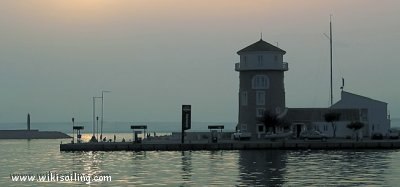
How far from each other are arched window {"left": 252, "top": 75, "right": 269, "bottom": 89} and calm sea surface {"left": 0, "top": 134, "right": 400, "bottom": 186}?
22.5 metres

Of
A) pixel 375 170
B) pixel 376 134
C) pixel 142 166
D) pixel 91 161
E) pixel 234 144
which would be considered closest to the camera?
pixel 375 170

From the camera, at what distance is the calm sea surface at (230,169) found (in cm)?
5416

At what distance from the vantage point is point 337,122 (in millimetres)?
110438

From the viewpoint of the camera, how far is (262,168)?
65.9 meters

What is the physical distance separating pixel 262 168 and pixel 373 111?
49012 millimetres

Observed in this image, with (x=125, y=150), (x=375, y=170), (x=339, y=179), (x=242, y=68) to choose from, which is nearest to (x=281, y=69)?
(x=242, y=68)

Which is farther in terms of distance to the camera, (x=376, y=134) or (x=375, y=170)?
(x=376, y=134)

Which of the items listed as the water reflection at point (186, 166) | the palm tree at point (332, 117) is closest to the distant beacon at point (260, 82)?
the palm tree at point (332, 117)

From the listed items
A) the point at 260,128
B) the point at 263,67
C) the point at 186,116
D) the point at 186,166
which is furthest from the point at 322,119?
the point at 186,166

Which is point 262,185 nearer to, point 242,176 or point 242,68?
point 242,176

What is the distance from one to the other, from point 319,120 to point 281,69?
841 centimetres

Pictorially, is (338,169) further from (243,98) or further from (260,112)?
(243,98)

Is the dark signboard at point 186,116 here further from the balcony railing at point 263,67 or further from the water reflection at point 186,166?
the water reflection at point 186,166

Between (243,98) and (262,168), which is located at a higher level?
(243,98)
